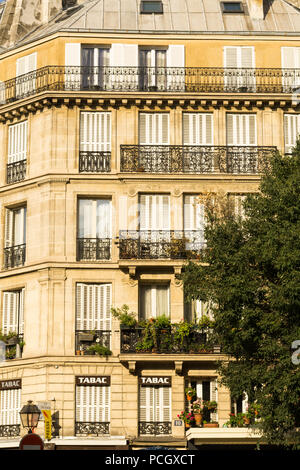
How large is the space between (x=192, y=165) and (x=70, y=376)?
9496mm

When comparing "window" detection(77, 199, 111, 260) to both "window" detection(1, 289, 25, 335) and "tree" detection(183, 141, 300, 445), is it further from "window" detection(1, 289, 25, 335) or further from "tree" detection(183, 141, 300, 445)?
"tree" detection(183, 141, 300, 445)

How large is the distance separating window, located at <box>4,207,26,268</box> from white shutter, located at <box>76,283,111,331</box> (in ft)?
9.89

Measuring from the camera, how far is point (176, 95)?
4259 centimetres

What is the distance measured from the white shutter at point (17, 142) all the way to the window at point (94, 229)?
347 cm

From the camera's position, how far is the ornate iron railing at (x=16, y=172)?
4291 cm

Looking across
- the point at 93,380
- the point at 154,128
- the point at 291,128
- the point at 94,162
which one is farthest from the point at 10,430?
the point at 291,128

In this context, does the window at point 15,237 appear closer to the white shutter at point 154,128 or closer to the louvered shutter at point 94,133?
the louvered shutter at point 94,133

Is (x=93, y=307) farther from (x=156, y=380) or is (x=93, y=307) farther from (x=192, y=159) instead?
(x=192, y=159)

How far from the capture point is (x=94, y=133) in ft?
139

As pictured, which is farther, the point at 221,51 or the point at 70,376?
the point at 221,51
